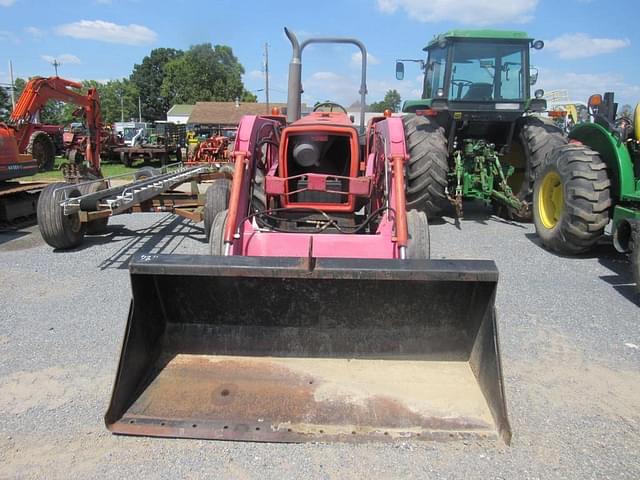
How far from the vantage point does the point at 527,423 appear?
2850 mm

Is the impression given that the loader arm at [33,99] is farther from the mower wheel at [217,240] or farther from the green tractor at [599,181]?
the green tractor at [599,181]

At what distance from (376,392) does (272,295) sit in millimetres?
872

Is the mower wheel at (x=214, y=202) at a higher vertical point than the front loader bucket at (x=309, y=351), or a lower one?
higher

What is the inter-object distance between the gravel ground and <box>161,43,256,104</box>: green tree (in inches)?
2819

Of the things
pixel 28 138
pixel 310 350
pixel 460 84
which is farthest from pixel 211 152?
→ pixel 310 350

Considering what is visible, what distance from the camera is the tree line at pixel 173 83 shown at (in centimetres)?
7381

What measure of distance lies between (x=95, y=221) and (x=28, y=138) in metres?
4.94

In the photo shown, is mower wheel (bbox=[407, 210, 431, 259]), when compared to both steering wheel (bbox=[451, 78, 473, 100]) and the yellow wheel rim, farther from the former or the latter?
steering wheel (bbox=[451, 78, 473, 100])

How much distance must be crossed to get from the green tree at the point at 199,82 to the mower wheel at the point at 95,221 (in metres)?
68.7

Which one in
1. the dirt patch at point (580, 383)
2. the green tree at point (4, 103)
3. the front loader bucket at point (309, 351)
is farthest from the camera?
the green tree at point (4, 103)

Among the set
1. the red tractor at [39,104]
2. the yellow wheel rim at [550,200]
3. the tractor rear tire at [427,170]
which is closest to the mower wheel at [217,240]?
the tractor rear tire at [427,170]

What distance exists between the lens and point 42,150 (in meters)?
16.0

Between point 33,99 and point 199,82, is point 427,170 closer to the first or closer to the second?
point 33,99

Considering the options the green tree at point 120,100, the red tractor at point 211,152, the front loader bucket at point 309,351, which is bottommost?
the front loader bucket at point 309,351
